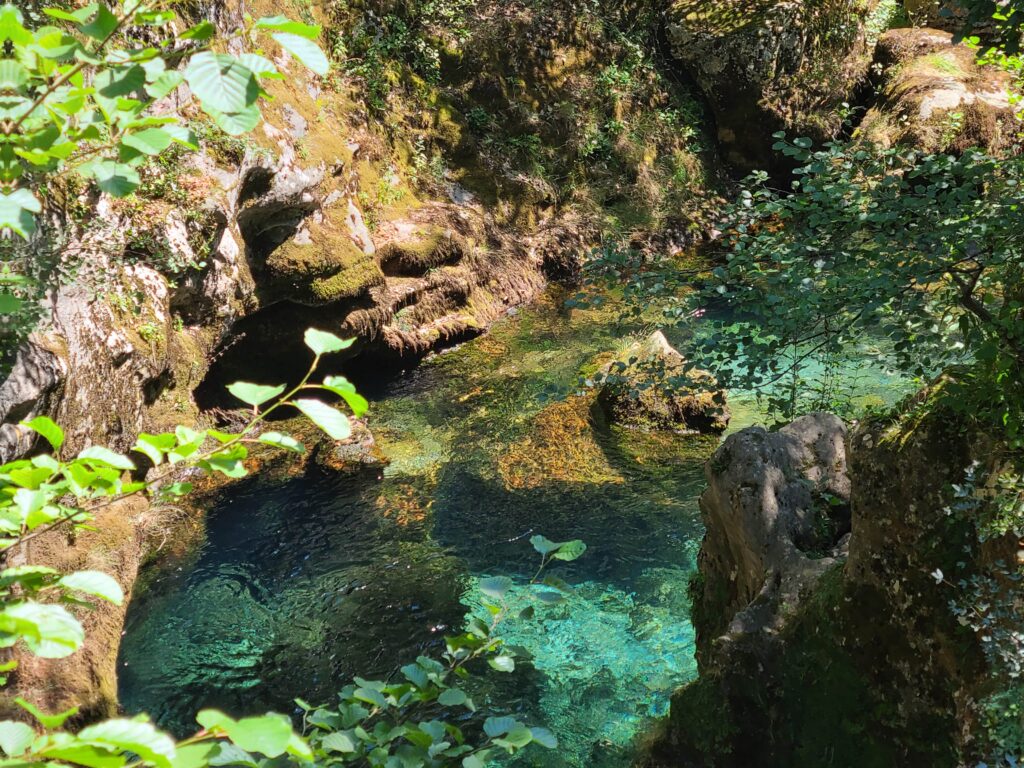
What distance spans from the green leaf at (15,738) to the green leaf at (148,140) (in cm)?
89

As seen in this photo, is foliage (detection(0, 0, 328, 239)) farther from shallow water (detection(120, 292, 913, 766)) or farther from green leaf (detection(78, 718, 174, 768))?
shallow water (detection(120, 292, 913, 766))

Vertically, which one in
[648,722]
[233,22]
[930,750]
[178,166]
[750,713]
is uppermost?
[233,22]

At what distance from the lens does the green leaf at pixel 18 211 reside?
3.96ft

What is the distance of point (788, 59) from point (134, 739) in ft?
55.5

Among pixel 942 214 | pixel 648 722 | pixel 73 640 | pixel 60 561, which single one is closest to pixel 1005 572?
pixel 942 214

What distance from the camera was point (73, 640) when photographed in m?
1.17

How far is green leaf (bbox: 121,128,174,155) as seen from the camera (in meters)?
1.30

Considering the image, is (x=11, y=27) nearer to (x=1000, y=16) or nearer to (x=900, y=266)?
(x=1000, y=16)

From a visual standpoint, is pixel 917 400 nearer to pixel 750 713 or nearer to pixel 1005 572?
pixel 1005 572

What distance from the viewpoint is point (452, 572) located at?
22.9 feet

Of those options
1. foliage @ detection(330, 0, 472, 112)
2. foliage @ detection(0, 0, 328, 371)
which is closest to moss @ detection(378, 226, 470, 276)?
foliage @ detection(330, 0, 472, 112)

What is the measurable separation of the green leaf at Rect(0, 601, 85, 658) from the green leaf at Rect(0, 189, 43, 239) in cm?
54

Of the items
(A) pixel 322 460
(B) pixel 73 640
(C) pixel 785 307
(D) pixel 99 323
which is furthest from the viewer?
(A) pixel 322 460

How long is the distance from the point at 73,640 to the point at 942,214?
3797 millimetres
